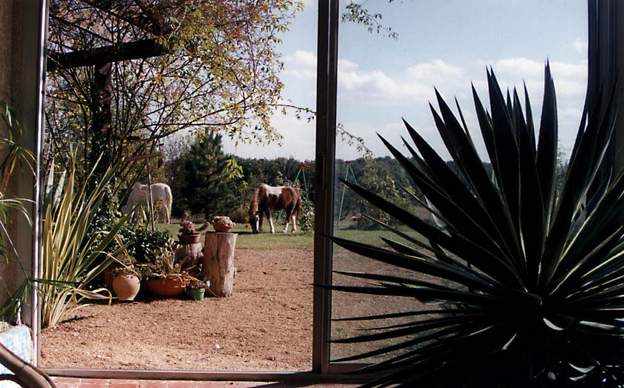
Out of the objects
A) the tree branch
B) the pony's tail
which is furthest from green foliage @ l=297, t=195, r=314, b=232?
the tree branch

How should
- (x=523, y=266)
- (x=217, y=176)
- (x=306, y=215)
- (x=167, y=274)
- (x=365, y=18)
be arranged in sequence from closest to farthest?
1. (x=523, y=266)
2. (x=365, y=18)
3. (x=306, y=215)
4. (x=217, y=176)
5. (x=167, y=274)

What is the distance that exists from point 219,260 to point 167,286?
390 mm

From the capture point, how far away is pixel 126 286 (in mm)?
4324

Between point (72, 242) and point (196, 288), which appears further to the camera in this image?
point (196, 288)

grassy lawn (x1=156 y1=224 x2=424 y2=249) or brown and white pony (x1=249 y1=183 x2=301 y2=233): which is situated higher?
brown and white pony (x1=249 y1=183 x2=301 y2=233)

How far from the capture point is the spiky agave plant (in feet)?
7.00

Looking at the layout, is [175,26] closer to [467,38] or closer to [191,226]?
[191,226]

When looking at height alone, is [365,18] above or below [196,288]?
above

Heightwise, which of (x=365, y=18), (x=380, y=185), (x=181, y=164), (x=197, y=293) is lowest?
(x=197, y=293)

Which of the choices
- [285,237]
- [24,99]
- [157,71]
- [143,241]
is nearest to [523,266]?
[285,237]

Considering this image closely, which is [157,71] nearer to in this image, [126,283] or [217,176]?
[217,176]

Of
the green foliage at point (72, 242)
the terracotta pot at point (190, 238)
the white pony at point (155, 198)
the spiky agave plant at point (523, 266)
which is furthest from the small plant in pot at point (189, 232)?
the spiky agave plant at point (523, 266)

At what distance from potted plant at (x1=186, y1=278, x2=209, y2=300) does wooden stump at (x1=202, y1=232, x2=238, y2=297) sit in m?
0.05

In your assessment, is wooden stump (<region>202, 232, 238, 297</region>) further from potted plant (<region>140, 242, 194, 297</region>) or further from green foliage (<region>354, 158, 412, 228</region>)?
green foliage (<region>354, 158, 412, 228</region>)
